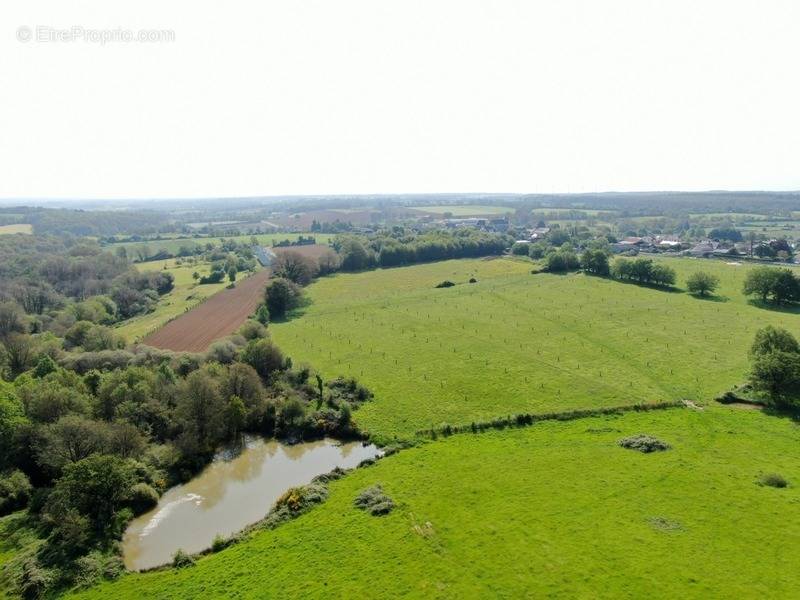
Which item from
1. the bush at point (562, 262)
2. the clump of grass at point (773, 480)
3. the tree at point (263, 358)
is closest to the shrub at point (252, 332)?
the tree at point (263, 358)

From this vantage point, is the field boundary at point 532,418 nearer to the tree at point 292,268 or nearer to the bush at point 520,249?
the tree at point 292,268

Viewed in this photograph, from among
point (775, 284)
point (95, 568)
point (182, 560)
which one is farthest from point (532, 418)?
point (775, 284)

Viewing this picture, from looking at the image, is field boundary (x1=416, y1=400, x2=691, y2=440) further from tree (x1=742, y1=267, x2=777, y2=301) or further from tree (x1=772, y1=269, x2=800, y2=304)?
tree (x1=772, y1=269, x2=800, y2=304)

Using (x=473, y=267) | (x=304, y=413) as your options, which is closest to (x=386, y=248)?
(x=473, y=267)

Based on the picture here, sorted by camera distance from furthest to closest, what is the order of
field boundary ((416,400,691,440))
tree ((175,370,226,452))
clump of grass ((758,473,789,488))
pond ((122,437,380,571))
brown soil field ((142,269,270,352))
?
brown soil field ((142,269,270,352))
field boundary ((416,400,691,440))
tree ((175,370,226,452))
clump of grass ((758,473,789,488))
pond ((122,437,380,571))

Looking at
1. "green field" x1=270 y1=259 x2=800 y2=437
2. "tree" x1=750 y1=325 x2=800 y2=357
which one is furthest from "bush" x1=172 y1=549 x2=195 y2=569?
"tree" x1=750 y1=325 x2=800 y2=357

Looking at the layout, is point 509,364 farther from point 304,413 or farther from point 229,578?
point 229,578
